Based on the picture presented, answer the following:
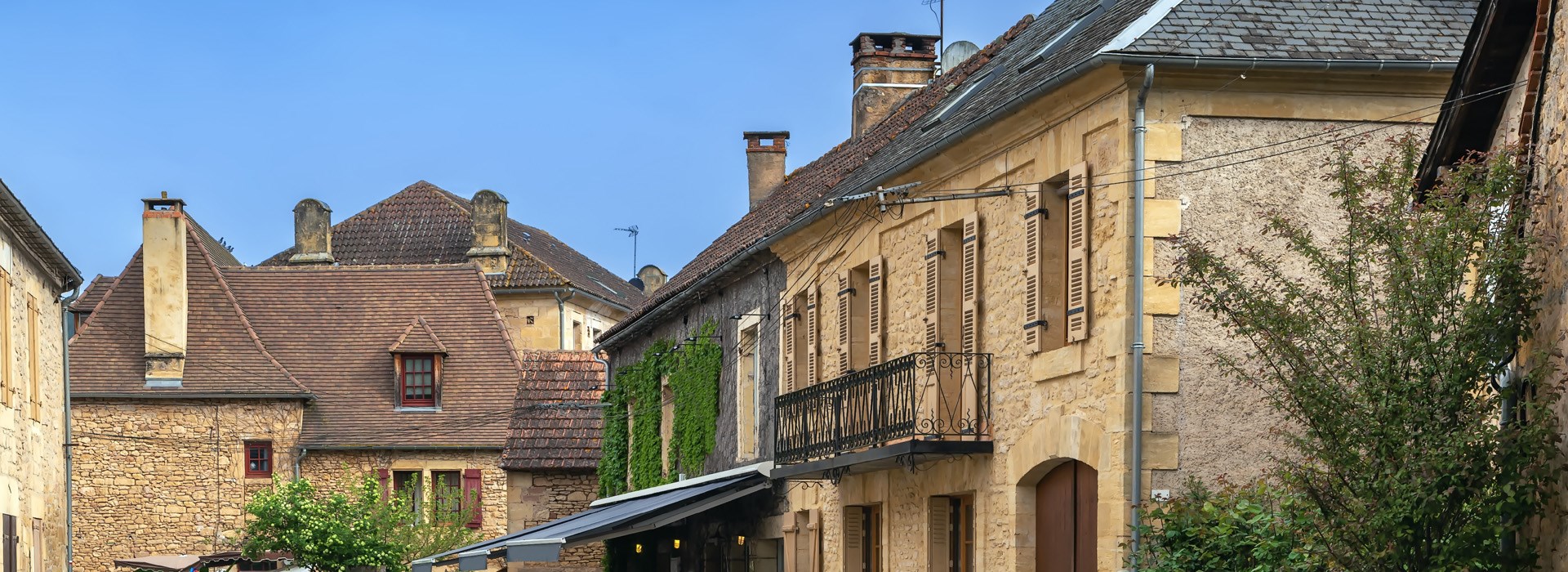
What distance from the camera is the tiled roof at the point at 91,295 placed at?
48.5 meters

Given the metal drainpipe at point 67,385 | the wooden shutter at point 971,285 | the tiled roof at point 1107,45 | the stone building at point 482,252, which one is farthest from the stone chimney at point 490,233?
the wooden shutter at point 971,285

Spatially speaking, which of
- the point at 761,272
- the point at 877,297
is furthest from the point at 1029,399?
the point at 761,272

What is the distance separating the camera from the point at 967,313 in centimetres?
1572

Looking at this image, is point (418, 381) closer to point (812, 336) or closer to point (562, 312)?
point (562, 312)

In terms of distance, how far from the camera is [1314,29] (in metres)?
13.3

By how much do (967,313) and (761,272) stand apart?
6.55 metres

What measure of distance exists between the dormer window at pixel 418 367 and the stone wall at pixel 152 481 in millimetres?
3605

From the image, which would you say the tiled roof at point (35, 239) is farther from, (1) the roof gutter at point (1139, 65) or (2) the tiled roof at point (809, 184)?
(1) the roof gutter at point (1139, 65)

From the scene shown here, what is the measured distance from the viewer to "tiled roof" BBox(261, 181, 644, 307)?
180 ft

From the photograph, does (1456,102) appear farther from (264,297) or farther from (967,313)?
(264,297)

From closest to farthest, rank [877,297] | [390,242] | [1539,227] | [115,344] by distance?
1. [1539,227]
2. [877,297]
3. [115,344]
4. [390,242]

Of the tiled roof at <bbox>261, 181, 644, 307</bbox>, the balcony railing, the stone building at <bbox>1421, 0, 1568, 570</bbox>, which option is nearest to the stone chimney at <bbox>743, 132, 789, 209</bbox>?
the balcony railing

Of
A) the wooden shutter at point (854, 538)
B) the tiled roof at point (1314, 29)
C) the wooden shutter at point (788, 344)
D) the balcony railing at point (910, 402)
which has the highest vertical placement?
the tiled roof at point (1314, 29)

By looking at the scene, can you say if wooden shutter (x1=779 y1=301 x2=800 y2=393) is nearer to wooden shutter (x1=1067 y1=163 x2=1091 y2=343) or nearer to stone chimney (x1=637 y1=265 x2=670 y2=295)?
wooden shutter (x1=1067 y1=163 x2=1091 y2=343)
